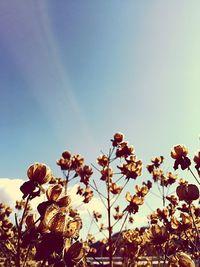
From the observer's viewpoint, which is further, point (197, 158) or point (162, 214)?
point (162, 214)

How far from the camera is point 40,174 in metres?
3.26

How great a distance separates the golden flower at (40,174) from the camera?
325cm

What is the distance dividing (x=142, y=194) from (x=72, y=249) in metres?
4.98

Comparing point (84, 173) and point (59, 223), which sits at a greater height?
point (84, 173)

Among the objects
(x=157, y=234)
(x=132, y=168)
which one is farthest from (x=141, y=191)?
(x=157, y=234)

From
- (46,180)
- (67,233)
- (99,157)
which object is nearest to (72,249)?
(67,233)

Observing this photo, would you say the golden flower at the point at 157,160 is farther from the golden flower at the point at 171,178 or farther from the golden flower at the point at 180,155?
the golden flower at the point at 180,155

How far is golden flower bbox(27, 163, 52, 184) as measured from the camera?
10.7ft

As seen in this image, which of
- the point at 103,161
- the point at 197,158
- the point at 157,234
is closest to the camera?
the point at 157,234

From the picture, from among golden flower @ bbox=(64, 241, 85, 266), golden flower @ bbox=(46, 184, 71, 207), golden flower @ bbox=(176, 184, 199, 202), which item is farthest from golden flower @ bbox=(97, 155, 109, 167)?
golden flower @ bbox=(64, 241, 85, 266)

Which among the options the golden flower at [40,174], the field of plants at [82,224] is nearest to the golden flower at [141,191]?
the field of plants at [82,224]

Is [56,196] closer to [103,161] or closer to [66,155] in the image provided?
[103,161]

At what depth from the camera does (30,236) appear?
270 cm

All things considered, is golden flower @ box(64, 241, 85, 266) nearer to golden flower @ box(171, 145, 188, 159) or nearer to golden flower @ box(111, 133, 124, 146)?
golden flower @ box(171, 145, 188, 159)
